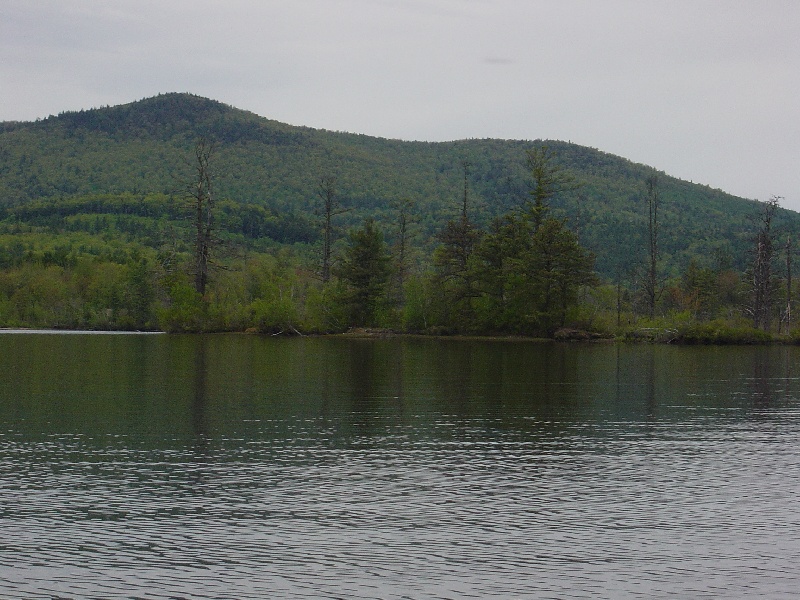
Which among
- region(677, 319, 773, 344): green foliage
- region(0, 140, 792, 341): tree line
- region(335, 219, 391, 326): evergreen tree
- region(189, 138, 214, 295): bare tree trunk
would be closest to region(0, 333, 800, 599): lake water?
region(677, 319, 773, 344): green foliage

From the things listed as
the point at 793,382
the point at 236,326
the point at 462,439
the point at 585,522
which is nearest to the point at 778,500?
the point at 585,522

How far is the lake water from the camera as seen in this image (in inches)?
486

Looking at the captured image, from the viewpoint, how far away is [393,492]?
1705 cm

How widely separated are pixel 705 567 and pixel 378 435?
1180 centimetres

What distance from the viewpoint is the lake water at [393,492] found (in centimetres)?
1234

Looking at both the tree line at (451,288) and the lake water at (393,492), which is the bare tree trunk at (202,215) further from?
the lake water at (393,492)

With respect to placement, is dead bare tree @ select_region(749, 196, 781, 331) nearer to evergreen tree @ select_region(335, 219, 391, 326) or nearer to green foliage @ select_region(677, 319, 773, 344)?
green foliage @ select_region(677, 319, 773, 344)

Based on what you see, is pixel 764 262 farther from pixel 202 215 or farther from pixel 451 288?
pixel 202 215

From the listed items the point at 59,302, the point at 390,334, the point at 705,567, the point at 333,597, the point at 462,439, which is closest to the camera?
the point at 333,597

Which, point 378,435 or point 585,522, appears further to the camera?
point 378,435

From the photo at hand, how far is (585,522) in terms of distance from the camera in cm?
1520

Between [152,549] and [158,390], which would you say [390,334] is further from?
[152,549]

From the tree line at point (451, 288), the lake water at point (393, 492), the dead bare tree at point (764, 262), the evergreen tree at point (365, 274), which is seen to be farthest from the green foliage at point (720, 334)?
the lake water at point (393, 492)

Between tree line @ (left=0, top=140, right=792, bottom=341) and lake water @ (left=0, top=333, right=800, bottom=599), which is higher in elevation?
tree line @ (left=0, top=140, right=792, bottom=341)
